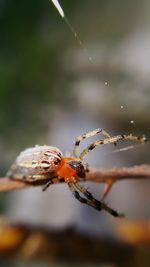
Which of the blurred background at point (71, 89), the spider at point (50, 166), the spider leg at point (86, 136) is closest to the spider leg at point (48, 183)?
the spider at point (50, 166)

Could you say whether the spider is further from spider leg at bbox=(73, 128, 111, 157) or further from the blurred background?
the blurred background

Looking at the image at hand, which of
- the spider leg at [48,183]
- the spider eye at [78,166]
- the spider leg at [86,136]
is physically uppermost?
the spider leg at [86,136]

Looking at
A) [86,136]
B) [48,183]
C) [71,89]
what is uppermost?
[71,89]

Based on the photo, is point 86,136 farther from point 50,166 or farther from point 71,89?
point 71,89

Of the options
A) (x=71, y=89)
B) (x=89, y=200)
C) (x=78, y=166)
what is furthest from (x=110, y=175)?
(x=71, y=89)

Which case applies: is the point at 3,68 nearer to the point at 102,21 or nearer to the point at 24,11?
the point at 24,11

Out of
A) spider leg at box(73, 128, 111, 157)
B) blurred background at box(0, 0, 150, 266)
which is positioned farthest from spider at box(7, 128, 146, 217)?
blurred background at box(0, 0, 150, 266)

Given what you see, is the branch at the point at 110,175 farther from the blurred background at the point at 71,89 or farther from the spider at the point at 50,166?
the blurred background at the point at 71,89

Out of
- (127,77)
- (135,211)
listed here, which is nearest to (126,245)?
(135,211)

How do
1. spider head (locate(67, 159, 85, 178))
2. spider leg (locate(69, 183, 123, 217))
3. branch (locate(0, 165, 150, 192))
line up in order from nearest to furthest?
branch (locate(0, 165, 150, 192)) → spider head (locate(67, 159, 85, 178)) → spider leg (locate(69, 183, 123, 217))
